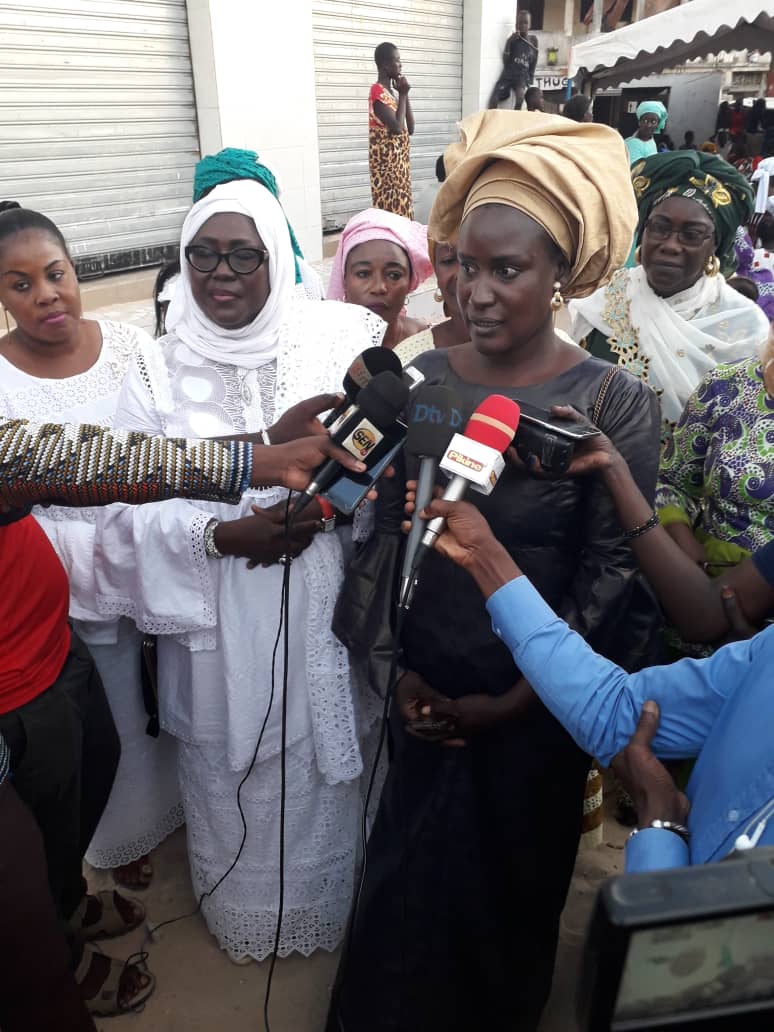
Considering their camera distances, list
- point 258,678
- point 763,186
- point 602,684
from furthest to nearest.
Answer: point 763,186 → point 258,678 → point 602,684

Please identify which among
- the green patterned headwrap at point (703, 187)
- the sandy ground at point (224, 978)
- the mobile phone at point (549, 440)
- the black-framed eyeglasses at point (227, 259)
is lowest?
the sandy ground at point (224, 978)

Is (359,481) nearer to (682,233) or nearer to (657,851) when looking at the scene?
(657,851)

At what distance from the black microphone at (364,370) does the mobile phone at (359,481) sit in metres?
0.10

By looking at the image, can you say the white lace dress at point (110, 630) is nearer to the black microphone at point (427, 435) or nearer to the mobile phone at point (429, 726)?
the mobile phone at point (429, 726)

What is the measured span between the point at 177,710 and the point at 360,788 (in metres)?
0.58

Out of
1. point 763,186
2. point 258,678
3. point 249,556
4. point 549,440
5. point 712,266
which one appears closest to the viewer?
point 549,440

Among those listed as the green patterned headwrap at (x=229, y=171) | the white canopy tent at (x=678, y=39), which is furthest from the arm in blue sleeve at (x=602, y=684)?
the white canopy tent at (x=678, y=39)

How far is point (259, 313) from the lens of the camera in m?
2.09

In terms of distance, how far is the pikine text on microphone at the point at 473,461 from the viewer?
129 centimetres

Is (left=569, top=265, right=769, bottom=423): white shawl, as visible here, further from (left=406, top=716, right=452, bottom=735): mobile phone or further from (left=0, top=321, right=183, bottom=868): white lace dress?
(left=0, top=321, right=183, bottom=868): white lace dress

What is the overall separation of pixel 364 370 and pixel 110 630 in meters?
1.23

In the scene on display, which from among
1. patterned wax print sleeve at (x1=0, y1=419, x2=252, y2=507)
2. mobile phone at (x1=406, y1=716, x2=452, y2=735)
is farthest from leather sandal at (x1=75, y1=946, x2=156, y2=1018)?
patterned wax print sleeve at (x1=0, y1=419, x2=252, y2=507)

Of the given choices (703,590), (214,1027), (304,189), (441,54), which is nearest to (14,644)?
(214,1027)

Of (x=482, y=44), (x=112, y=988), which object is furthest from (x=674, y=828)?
(x=482, y=44)
